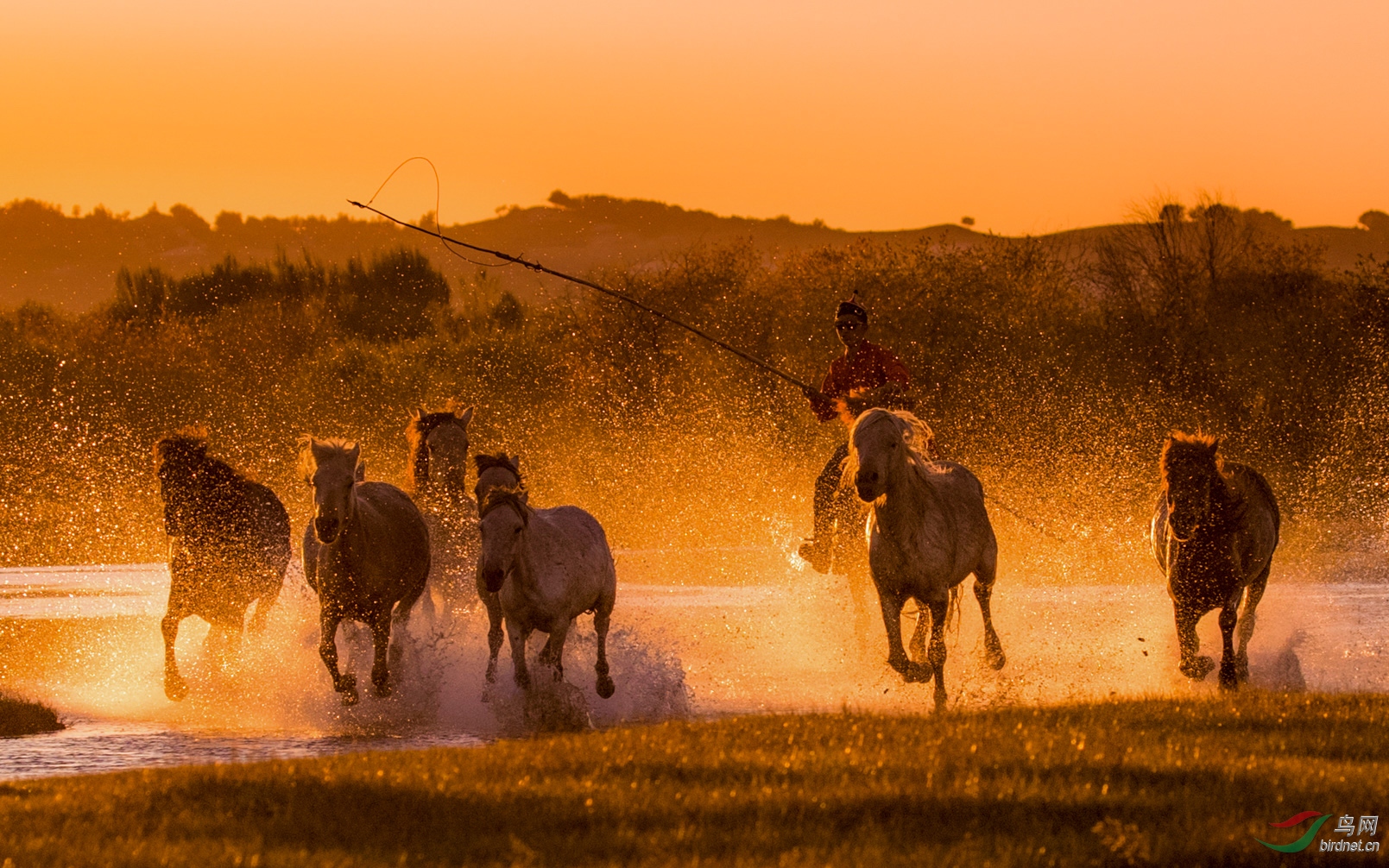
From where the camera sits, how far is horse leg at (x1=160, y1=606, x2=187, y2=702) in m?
15.9

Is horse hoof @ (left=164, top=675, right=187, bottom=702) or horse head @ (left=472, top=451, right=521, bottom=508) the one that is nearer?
horse head @ (left=472, top=451, right=521, bottom=508)

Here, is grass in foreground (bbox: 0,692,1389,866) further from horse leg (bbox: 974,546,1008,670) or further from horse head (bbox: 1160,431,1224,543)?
horse leg (bbox: 974,546,1008,670)

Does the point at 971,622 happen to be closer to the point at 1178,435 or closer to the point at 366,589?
the point at 1178,435

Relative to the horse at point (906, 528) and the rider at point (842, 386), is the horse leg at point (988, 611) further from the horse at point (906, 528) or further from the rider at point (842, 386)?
the rider at point (842, 386)

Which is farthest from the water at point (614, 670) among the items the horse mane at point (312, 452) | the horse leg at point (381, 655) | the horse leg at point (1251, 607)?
the horse mane at point (312, 452)

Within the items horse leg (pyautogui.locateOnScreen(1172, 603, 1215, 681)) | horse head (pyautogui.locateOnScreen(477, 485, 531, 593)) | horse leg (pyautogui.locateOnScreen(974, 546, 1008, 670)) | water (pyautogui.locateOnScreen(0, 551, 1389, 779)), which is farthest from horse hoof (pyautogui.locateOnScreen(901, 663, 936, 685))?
horse head (pyautogui.locateOnScreen(477, 485, 531, 593))

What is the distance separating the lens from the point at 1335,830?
8.46 m

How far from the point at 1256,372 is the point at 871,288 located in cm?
1374

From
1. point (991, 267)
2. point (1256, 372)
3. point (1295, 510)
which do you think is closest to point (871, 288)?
point (991, 267)

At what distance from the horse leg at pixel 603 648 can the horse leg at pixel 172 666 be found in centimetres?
402

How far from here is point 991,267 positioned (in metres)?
64.6

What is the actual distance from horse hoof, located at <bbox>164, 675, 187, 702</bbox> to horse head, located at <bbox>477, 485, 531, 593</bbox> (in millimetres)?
4048

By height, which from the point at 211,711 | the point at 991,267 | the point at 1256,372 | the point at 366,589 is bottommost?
the point at 211,711

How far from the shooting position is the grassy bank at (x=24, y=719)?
1441 centimetres
